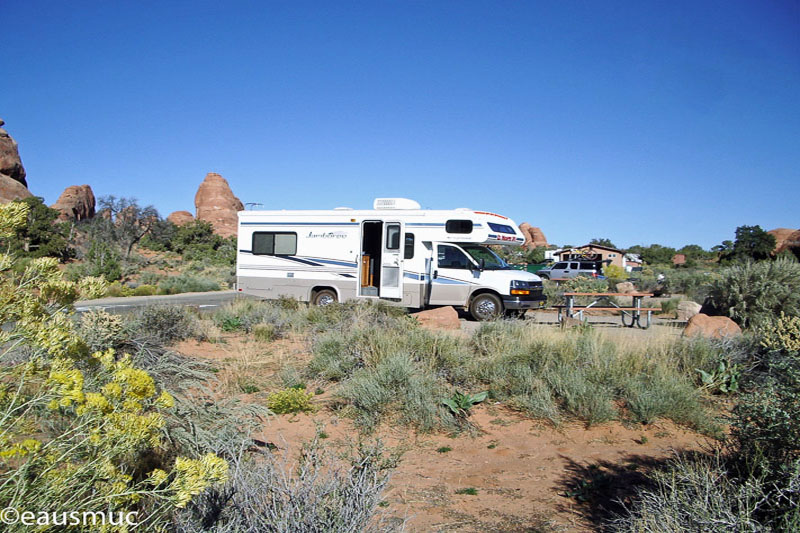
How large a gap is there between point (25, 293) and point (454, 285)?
11615 mm

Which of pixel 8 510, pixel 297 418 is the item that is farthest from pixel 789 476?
pixel 297 418

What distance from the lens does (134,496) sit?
177 centimetres

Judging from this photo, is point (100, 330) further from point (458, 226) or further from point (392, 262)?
point (458, 226)

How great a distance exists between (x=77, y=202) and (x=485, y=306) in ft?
191

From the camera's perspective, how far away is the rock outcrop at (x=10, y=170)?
41.4 meters

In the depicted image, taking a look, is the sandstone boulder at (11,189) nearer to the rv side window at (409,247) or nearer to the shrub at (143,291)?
the shrub at (143,291)

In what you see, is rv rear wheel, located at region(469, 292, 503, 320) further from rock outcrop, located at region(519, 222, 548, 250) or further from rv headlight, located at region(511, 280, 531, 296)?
rock outcrop, located at region(519, 222, 548, 250)

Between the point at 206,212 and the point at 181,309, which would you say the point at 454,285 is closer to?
the point at 181,309

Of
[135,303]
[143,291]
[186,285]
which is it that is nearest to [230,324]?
[135,303]

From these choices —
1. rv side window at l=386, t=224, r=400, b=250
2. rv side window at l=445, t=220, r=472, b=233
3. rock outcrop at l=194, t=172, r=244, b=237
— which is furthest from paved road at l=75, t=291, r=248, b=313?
rock outcrop at l=194, t=172, r=244, b=237

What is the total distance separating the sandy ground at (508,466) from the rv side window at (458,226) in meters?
7.62

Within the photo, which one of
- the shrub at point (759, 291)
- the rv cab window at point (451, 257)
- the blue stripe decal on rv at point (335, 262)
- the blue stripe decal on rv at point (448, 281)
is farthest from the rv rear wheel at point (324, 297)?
the shrub at point (759, 291)

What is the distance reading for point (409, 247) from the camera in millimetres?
13680

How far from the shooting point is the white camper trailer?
13.2 meters
